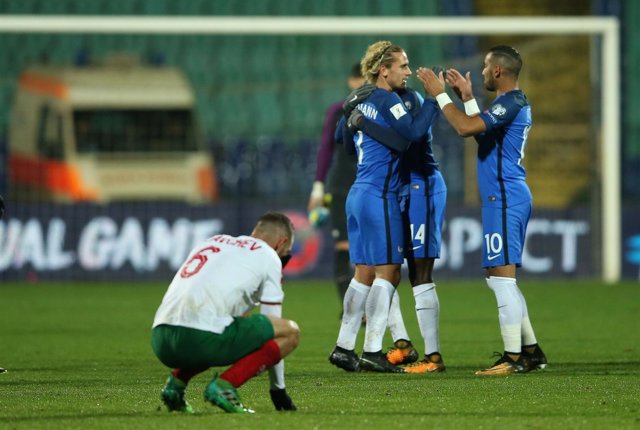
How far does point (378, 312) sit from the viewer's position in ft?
26.3

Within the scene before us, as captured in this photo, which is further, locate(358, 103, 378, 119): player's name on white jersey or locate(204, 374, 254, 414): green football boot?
locate(358, 103, 378, 119): player's name on white jersey

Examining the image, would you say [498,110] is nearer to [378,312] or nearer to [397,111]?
[397,111]

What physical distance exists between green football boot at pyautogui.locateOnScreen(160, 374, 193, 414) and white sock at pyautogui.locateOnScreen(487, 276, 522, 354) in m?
2.44

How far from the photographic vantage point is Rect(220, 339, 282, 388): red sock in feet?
19.4

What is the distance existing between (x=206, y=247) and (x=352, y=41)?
18.3m

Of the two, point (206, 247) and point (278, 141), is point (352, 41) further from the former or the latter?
point (206, 247)

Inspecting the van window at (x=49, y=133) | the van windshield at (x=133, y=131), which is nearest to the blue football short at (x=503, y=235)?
the van windshield at (x=133, y=131)

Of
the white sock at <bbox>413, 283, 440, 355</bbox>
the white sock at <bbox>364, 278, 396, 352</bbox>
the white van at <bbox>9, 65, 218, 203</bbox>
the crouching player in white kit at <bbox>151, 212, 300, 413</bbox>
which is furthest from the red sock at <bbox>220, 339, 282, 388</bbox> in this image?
the white van at <bbox>9, 65, 218, 203</bbox>

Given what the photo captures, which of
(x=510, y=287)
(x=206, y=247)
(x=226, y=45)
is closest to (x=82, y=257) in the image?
(x=226, y=45)

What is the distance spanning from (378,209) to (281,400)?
220 cm

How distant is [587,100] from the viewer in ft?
71.2

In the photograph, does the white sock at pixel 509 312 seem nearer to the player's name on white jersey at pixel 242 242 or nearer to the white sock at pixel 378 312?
the white sock at pixel 378 312

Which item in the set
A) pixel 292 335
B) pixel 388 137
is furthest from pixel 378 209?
pixel 292 335

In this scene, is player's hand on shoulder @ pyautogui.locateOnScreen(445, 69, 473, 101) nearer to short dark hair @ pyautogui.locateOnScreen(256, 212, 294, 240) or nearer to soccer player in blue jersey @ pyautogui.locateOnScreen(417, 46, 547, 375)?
soccer player in blue jersey @ pyautogui.locateOnScreen(417, 46, 547, 375)
